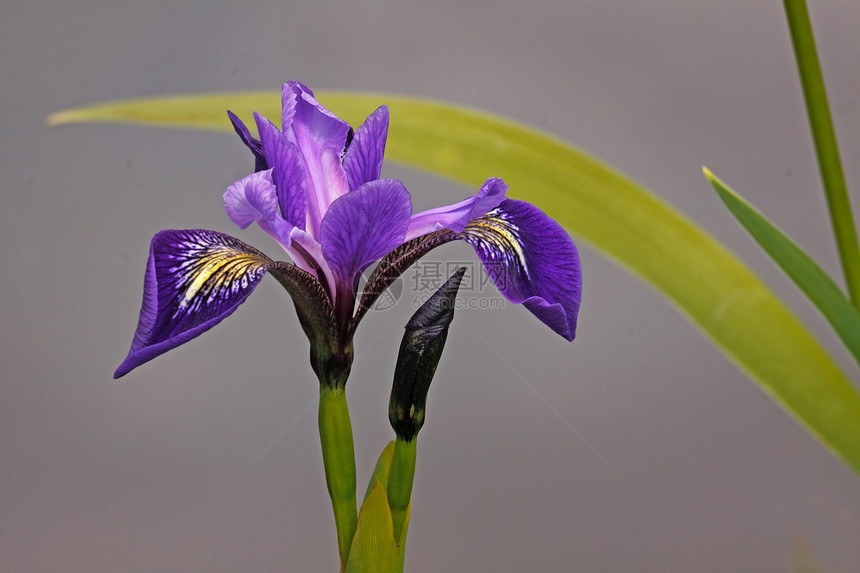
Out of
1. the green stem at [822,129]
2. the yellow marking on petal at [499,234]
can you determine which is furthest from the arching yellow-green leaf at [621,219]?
the yellow marking on petal at [499,234]

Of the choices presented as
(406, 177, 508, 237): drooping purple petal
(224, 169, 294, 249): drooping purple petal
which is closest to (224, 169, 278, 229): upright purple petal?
(224, 169, 294, 249): drooping purple petal

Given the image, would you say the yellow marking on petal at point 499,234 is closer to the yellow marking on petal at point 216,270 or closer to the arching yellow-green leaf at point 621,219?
the yellow marking on petal at point 216,270

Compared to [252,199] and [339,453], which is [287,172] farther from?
[339,453]

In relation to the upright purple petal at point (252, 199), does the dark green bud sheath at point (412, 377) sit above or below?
below

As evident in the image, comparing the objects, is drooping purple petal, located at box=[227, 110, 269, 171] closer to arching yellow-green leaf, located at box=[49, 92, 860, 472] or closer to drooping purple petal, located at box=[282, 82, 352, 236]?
drooping purple petal, located at box=[282, 82, 352, 236]

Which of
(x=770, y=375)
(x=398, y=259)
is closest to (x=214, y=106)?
(x=398, y=259)
